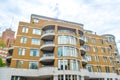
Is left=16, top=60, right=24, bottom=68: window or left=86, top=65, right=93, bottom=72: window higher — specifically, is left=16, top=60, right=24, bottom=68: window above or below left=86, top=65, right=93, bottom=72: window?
above

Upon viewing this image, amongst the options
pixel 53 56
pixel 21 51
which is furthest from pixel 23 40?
pixel 53 56

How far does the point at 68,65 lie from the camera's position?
2652cm

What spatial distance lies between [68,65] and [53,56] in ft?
12.7

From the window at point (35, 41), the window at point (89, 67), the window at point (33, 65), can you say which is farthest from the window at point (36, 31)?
the window at point (89, 67)

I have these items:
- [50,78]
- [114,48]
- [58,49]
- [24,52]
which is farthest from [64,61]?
[114,48]

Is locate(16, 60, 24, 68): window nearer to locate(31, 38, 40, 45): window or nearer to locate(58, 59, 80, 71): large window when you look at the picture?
locate(31, 38, 40, 45): window

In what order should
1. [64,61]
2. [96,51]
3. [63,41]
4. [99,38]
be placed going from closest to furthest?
1. [64,61]
2. [63,41]
3. [96,51]
4. [99,38]

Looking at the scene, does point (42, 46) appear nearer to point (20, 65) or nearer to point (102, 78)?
point (20, 65)

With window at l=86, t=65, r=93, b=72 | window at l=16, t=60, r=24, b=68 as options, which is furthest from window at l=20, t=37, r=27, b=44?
window at l=86, t=65, r=93, b=72

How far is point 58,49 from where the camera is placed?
2831 cm

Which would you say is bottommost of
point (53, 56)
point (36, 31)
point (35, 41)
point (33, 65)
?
point (33, 65)

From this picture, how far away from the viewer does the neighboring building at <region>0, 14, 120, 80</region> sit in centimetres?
2620

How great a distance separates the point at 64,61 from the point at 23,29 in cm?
1338

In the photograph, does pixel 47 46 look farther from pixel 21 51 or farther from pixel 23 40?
pixel 23 40
